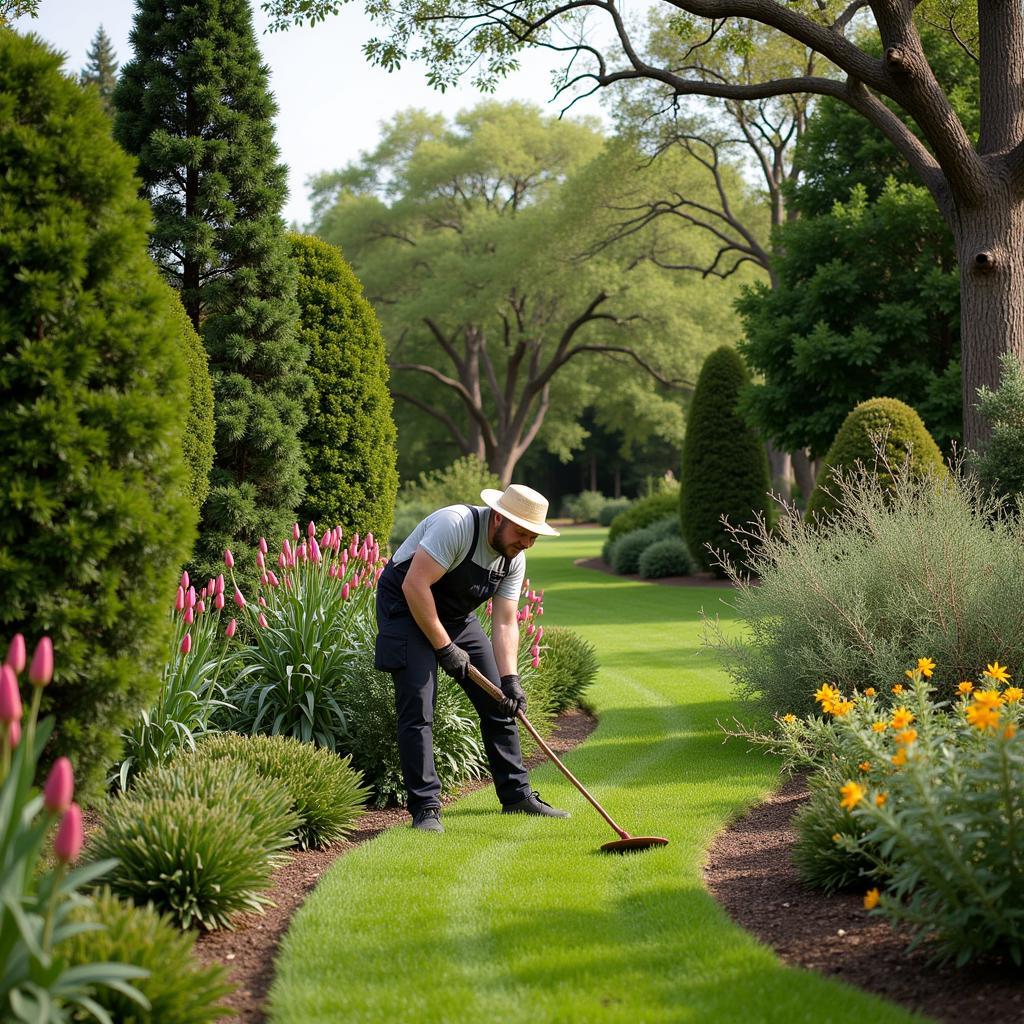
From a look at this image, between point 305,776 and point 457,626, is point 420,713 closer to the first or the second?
point 457,626

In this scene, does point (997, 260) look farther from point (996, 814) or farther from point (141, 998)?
point (141, 998)

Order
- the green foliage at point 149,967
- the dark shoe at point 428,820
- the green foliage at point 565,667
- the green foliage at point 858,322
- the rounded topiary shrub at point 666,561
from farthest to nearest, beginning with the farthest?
the rounded topiary shrub at point 666,561, the green foliage at point 858,322, the green foliage at point 565,667, the dark shoe at point 428,820, the green foliage at point 149,967

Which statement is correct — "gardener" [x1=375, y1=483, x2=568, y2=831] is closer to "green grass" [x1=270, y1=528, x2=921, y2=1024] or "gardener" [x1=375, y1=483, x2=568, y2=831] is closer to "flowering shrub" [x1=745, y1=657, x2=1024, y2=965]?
"green grass" [x1=270, y1=528, x2=921, y2=1024]

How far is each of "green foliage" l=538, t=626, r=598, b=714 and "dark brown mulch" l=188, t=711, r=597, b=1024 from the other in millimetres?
3108

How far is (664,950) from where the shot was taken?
3.92 metres

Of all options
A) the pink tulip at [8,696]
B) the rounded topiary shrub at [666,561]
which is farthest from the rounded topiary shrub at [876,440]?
the rounded topiary shrub at [666,561]

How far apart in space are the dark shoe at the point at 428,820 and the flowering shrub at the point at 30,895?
2829mm

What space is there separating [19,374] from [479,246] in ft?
107

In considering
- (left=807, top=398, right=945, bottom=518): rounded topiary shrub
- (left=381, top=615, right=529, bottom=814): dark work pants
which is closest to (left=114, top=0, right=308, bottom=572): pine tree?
(left=381, top=615, right=529, bottom=814): dark work pants

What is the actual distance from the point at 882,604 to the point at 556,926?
3833 mm

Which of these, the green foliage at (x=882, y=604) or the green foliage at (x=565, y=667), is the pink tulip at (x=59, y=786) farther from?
the green foliage at (x=565, y=667)

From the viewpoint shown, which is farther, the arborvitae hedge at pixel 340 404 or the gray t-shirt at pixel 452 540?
the arborvitae hedge at pixel 340 404

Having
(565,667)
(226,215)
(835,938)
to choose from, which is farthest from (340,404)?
(835,938)

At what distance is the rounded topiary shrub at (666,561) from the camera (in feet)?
77.4
